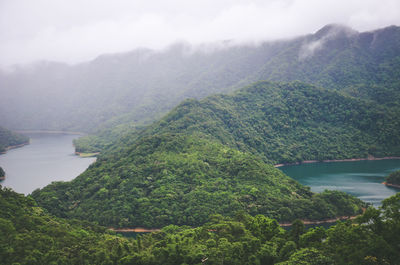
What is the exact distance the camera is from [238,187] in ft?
190

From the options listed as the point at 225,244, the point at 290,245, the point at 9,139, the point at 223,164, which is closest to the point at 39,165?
the point at 9,139

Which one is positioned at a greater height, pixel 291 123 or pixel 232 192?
pixel 291 123

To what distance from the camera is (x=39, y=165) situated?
360ft

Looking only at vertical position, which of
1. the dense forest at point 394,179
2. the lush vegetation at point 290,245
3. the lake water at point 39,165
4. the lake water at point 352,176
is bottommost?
the lake water at point 352,176

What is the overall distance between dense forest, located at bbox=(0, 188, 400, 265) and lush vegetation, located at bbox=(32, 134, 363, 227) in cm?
1424

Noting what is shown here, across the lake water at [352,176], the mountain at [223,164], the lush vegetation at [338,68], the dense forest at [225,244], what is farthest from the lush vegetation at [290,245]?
the lush vegetation at [338,68]

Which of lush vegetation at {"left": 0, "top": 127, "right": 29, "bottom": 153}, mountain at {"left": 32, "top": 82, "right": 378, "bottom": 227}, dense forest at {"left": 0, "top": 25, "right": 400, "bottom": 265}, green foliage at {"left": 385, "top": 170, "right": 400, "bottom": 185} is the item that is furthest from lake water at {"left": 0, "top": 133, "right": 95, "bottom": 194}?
green foliage at {"left": 385, "top": 170, "right": 400, "bottom": 185}

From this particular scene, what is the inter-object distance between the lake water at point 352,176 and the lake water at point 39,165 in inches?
2435

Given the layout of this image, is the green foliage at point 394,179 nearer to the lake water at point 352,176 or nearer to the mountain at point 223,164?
the lake water at point 352,176

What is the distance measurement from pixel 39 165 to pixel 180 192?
238 feet

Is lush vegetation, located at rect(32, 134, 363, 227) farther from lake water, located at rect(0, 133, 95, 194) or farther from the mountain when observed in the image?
lake water, located at rect(0, 133, 95, 194)

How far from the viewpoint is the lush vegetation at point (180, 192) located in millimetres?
51906

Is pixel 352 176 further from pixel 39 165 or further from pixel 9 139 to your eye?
pixel 9 139

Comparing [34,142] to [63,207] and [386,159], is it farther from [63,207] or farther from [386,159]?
[386,159]
